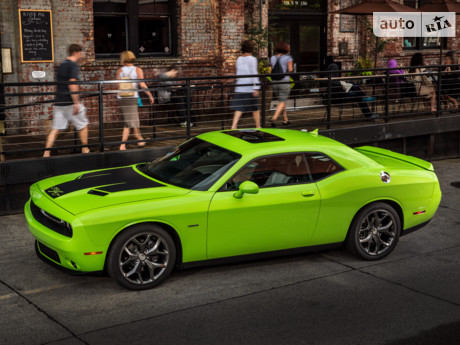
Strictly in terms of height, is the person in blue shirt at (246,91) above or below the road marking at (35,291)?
above

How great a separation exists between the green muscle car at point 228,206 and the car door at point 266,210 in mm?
11

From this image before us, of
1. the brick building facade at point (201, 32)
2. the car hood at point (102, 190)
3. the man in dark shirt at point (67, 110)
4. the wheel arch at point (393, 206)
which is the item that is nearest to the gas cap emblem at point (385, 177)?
the wheel arch at point (393, 206)

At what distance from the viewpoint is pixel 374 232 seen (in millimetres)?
8062

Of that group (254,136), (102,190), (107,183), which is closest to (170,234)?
(102,190)

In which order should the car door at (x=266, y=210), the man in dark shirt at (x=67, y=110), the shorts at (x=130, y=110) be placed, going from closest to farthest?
the car door at (x=266, y=210) → the man in dark shirt at (x=67, y=110) → the shorts at (x=130, y=110)

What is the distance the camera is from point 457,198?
1137 centimetres

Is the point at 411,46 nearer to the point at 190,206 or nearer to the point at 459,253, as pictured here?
the point at 459,253

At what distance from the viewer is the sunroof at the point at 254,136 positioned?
795 cm

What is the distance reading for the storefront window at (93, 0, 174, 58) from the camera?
1559 centimetres

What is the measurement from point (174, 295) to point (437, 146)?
31.7 feet

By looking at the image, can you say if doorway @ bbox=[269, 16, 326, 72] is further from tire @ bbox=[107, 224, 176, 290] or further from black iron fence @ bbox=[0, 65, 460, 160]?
tire @ bbox=[107, 224, 176, 290]

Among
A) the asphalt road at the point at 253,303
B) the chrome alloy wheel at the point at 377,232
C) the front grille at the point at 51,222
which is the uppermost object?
the front grille at the point at 51,222

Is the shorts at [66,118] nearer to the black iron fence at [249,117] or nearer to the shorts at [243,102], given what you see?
the black iron fence at [249,117]

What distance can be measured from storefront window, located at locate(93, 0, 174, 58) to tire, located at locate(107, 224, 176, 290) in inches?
372
